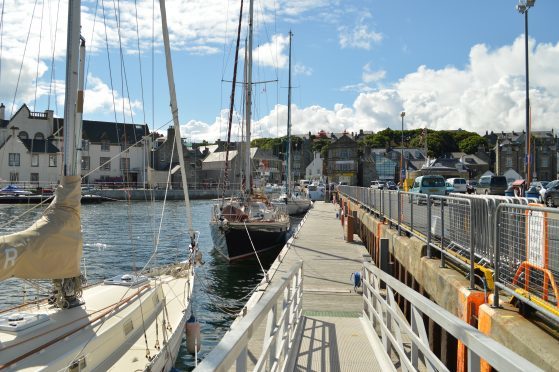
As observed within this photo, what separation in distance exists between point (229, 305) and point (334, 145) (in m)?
88.2

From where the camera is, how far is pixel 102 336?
22.4 ft

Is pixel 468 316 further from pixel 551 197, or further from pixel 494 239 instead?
pixel 551 197

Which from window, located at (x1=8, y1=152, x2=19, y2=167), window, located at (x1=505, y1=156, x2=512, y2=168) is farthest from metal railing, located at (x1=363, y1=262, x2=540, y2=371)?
window, located at (x1=505, y1=156, x2=512, y2=168)

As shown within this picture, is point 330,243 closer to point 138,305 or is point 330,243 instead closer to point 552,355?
point 138,305

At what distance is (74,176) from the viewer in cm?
765

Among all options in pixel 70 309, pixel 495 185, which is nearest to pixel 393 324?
pixel 70 309

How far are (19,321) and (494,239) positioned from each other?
6.06 metres

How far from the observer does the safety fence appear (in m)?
4.91

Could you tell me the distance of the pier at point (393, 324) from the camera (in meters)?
3.20

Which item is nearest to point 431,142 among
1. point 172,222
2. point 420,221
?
point 172,222

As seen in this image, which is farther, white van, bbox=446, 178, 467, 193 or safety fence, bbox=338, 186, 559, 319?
white van, bbox=446, 178, 467, 193

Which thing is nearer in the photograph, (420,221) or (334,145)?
(420,221)

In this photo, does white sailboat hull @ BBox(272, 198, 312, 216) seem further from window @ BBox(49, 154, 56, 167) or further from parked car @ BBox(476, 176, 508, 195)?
window @ BBox(49, 154, 56, 167)

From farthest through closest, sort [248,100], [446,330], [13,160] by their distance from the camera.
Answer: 1. [13,160]
2. [248,100]
3. [446,330]
